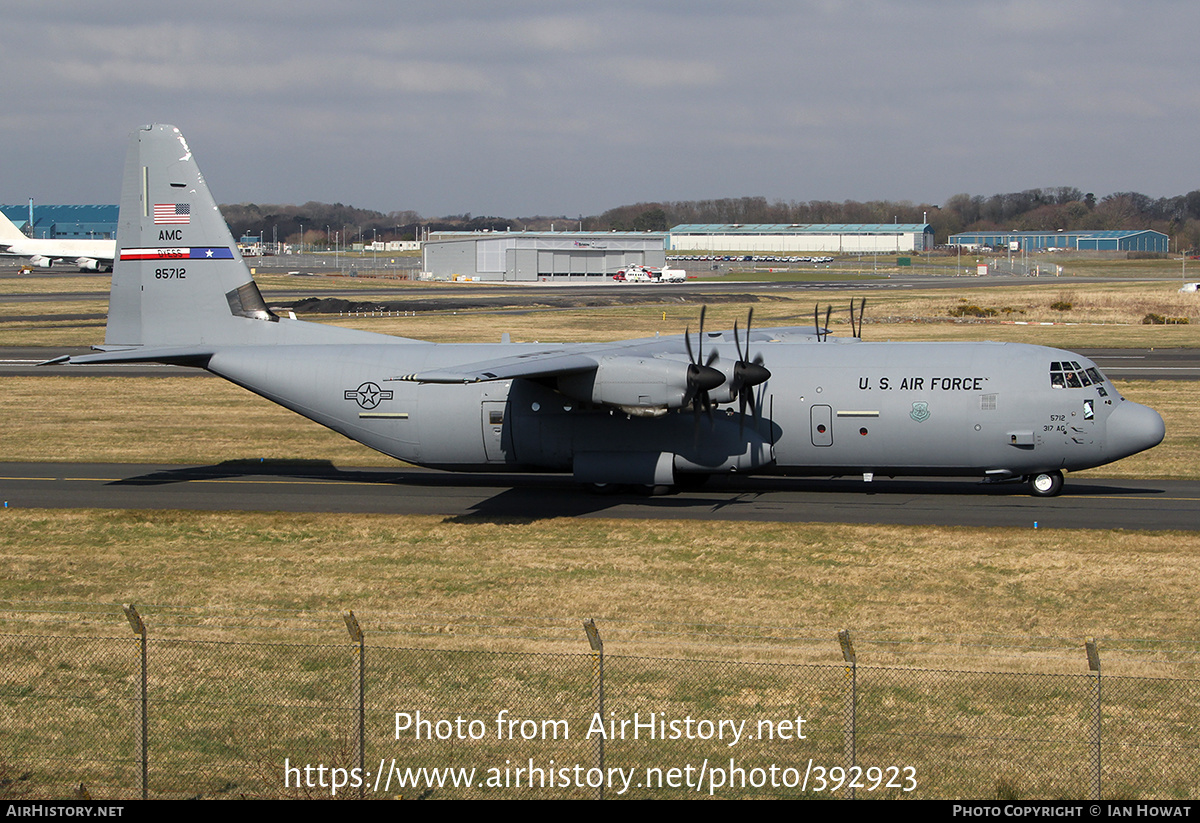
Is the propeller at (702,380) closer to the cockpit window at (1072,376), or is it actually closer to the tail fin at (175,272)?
the cockpit window at (1072,376)

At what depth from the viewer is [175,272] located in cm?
3048

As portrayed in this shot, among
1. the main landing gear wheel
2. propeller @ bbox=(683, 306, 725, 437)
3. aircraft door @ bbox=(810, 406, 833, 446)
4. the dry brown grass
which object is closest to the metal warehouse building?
aircraft door @ bbox=(810, 406, 833, 446)

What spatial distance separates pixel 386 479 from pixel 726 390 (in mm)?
11090

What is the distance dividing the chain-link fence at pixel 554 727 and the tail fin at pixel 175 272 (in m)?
14.7

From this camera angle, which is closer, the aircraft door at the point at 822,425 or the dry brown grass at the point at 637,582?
the dry brown grass at the point at 637,582

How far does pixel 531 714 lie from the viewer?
14.2 m

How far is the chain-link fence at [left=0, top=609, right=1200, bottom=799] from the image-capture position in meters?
11.9

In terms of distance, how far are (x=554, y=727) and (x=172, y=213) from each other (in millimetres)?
22111

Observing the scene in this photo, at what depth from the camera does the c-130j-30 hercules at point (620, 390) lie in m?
26.2

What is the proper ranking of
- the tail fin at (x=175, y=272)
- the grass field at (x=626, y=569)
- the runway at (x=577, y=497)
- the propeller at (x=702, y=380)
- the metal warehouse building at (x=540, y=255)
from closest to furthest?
the grass field at (x=626, y=569), the propeller at (x=702, y=380), the runway at (x=577, y=497), the tail fin at (x=175, y=272), the metal warehouse building at (x=540, y=255)

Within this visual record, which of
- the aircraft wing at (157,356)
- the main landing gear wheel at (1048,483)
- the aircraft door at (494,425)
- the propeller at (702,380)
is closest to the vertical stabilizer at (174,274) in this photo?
the aircraft wing at (157,356)

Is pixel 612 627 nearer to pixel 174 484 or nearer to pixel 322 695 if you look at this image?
pixel 322 695

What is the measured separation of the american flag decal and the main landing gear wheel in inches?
905

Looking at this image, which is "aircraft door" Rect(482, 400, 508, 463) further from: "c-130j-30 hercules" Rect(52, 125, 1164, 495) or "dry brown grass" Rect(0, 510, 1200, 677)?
"dry brown grass" Rect(0, 510, 1200, 677)
